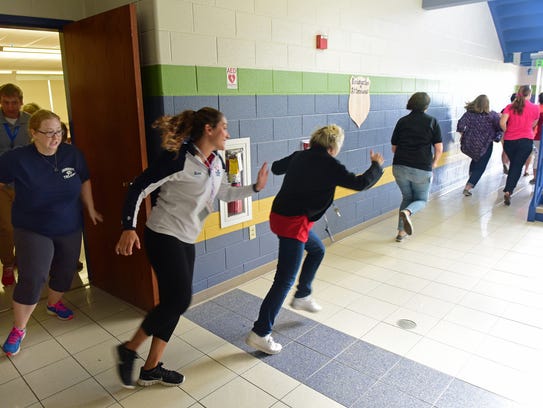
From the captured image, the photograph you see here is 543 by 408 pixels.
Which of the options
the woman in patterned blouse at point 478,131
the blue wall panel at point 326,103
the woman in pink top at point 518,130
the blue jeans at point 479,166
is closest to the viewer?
the blue wall panel at point 326,103

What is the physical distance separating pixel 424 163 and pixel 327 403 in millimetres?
2899

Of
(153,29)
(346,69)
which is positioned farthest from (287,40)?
(153,29)

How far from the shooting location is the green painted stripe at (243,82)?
287 centimetres

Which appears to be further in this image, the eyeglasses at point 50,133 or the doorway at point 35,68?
the doorway at point 35,68

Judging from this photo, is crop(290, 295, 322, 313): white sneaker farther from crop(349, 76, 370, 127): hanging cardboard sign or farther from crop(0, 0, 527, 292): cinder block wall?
crop(349, 76, 370, 127): hanging cardboard sign

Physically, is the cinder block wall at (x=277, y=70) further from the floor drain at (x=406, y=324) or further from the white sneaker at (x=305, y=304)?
the floor drain at (x=406, y=324)

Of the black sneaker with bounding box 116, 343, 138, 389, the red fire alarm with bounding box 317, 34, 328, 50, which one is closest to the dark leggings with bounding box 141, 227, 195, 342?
the black sneaker with bounding box 116, 343, 138, 389

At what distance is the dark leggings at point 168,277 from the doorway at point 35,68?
1.91 meters

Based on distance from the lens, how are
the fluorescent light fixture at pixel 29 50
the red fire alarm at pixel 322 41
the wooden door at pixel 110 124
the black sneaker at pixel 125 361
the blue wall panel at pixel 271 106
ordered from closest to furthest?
the black sneaker at pixel 125 361 → the wooden door at pixel 110 124 → the blue wall panel at pixel 271 106 → the red fire alarm at pixel 322 41 → the fluorescent light fixture at pixel 29 50

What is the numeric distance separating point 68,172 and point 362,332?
85.2 inches

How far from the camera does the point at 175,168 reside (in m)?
2.00

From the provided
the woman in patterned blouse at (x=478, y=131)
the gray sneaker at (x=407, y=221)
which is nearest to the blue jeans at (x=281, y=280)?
the gray sneaker at (x=407, y=221)

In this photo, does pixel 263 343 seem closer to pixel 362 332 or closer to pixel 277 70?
pixel 362 332

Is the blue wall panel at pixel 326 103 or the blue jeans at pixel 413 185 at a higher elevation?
the blue wall panel at pixel 326 103
